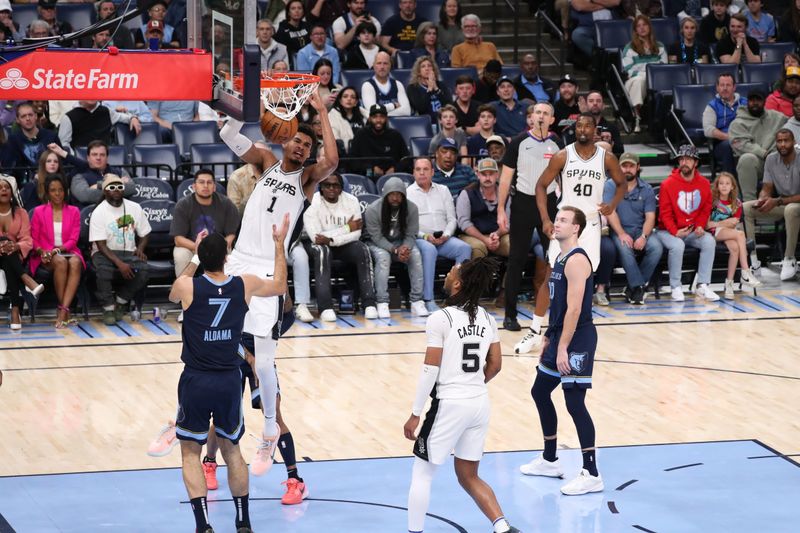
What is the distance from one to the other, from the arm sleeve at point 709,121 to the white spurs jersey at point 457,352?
9.75 metres

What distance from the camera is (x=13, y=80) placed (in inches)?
336

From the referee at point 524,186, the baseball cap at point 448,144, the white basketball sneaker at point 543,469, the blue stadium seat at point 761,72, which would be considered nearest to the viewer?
the white basketball sneaker at point 543,469

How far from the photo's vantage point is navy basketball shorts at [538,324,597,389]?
8023 mm

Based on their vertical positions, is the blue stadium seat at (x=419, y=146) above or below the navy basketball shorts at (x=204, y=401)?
above

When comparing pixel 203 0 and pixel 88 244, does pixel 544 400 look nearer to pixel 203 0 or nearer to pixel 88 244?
pixel 203 0

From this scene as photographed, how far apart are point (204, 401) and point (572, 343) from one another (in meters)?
2.34

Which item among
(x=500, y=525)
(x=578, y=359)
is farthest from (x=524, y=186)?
(x=500, y=525)

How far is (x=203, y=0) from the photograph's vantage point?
922cm

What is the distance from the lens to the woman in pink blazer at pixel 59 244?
1253 cm

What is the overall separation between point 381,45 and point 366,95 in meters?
1.53

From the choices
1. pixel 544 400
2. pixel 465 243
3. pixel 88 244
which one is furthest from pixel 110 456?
pixel 465 243

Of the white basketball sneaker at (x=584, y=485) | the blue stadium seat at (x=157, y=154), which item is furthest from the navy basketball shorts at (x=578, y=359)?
the blue stadium seat at (x=157, y=154)

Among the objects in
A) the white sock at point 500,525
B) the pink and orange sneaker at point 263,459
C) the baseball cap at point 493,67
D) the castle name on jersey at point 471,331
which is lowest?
the white sock at point 500,525

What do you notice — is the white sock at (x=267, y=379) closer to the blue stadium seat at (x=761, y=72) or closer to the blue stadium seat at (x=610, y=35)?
the blue stadium seat at (x=610, y=35)
